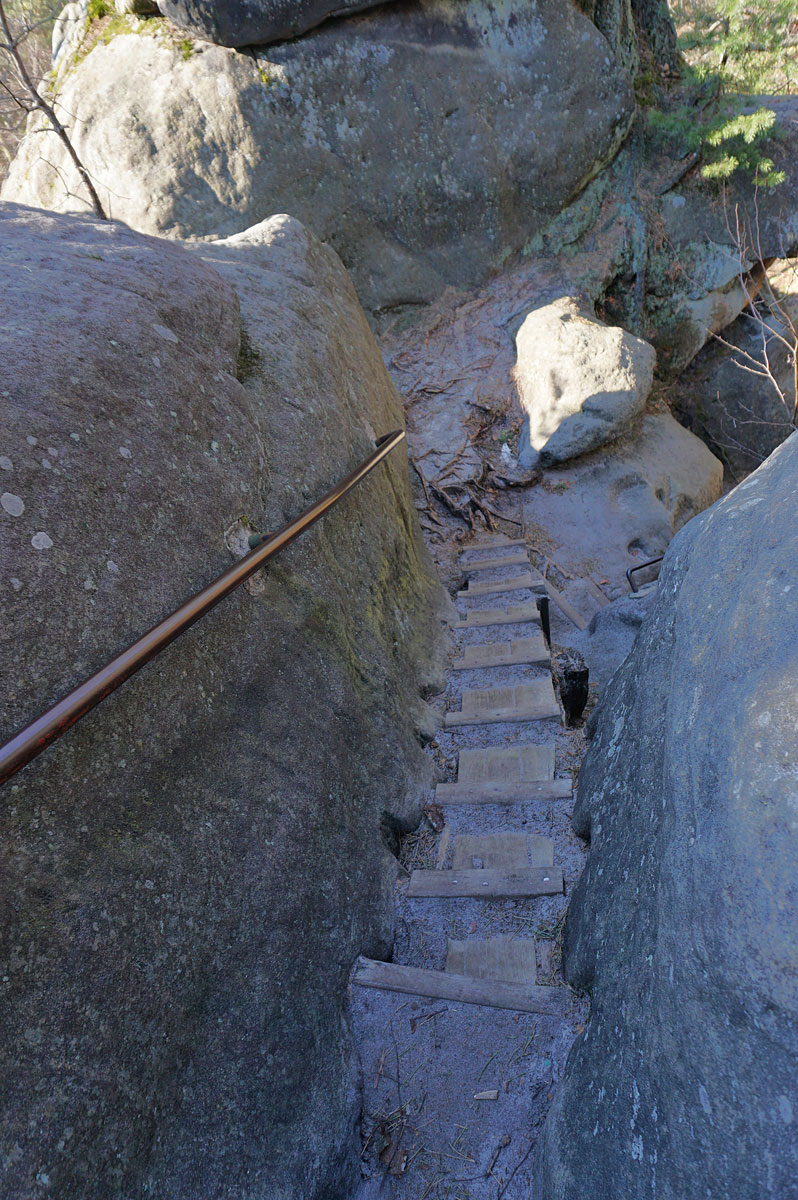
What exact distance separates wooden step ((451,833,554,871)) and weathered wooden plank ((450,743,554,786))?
310 millimetres

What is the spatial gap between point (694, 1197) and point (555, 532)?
5.45 meters

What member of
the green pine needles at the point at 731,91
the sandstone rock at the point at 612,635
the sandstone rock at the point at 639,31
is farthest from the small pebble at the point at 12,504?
the sandstone rock at the point at 639,31

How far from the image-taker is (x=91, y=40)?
6.77 metres

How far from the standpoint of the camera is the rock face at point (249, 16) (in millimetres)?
6121

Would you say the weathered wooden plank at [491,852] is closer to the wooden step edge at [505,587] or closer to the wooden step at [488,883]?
the wooden step at [488,883]

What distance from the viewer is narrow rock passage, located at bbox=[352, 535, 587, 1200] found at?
65.5 inches

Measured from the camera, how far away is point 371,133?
6910 mm

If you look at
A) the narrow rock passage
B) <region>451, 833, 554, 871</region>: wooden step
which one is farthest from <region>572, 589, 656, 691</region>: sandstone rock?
<region>451, 833, 554, 871</region>: wooden step

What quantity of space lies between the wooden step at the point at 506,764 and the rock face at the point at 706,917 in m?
0.91

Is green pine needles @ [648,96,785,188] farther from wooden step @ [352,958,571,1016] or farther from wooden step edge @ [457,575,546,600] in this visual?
wooden step @ [352,958,571,1016]

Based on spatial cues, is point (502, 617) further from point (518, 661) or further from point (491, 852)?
point (491, 852)

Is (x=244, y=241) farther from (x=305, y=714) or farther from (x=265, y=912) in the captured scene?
(x=265, y=912)

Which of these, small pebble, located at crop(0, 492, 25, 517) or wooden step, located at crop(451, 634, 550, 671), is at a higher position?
small pebble, located at crop(0, 492, 25, 517)

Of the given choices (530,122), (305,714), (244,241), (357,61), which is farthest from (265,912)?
(530,122)
